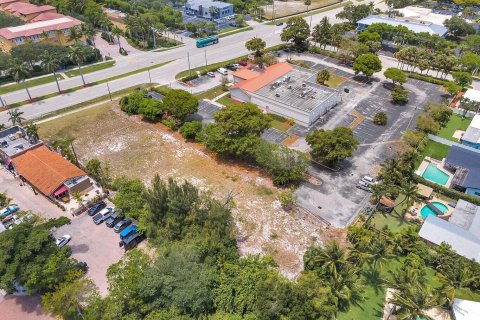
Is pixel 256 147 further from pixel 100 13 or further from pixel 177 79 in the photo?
pixel 100 13

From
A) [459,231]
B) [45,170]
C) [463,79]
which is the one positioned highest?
[463,79]

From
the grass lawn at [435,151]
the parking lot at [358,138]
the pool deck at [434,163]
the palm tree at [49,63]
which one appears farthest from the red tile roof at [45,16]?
the pool deck at [434,163]

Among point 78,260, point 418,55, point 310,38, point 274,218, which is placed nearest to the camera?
point 78,260

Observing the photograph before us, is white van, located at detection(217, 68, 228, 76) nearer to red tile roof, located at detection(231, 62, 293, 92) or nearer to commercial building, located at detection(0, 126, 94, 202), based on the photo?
red tile roof, located at detection(231, 62, 293, 92)

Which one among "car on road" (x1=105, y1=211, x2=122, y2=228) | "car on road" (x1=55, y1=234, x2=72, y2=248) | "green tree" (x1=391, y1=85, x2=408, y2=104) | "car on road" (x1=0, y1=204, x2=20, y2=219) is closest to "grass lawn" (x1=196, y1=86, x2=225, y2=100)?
"car on road" (x1=105, y1=211, x2=122, y2=228)

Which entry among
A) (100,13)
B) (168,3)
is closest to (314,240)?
(100,13)

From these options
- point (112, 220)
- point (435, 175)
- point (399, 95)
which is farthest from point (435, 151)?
point (112, 220)

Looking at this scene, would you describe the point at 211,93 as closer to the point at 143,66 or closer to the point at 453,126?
the point at 143,66
